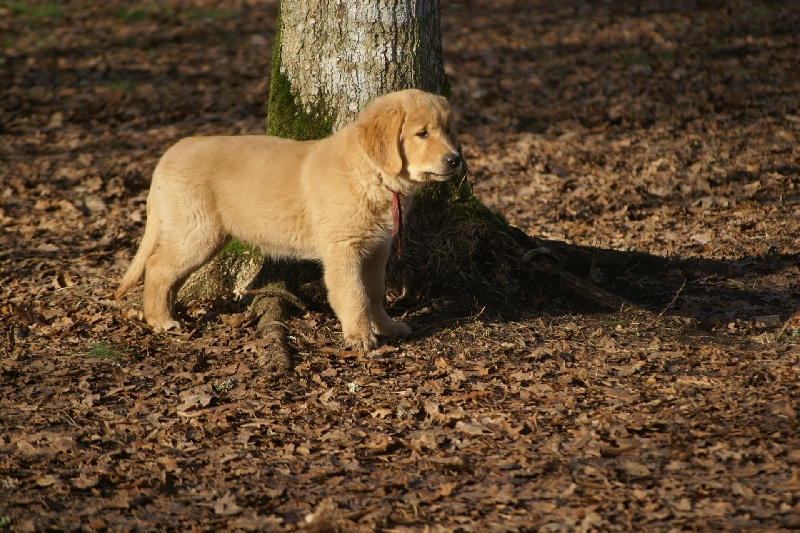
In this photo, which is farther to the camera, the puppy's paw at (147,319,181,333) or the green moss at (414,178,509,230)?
the green moss at (414,178,509,230)

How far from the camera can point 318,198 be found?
224 inches

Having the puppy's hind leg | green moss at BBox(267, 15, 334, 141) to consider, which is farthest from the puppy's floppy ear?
the puppy's hind leg

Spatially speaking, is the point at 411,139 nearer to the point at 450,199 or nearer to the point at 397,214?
the point at 397,214

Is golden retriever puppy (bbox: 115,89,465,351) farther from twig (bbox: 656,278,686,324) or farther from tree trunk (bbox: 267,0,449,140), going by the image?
twig (bbox: 656,278,686,324)

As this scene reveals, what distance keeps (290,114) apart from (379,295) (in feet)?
5.30

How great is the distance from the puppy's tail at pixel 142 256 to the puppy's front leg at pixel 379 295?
1674 millimetres

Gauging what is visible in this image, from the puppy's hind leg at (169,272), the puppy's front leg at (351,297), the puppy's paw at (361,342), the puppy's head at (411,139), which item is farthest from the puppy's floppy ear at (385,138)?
the puppy's hind leg at (169,272)

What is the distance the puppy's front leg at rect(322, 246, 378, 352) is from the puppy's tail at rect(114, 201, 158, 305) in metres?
1.50

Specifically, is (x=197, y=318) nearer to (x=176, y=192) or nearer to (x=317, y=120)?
(x=176, y=192)

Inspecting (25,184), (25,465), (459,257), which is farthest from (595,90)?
(25,465)

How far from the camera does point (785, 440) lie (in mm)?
4039

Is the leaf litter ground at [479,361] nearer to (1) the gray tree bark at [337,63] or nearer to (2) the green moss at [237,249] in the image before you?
(2) the green moss at [237,249]

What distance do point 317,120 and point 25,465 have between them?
3288 mm

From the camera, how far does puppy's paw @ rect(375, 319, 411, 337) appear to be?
595cm
